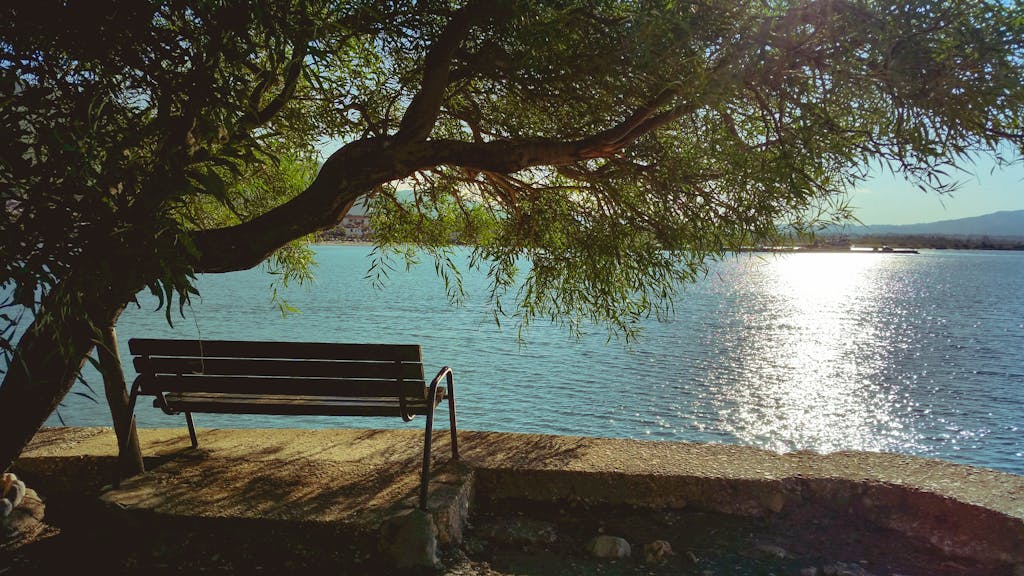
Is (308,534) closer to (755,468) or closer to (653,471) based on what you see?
(653,471)

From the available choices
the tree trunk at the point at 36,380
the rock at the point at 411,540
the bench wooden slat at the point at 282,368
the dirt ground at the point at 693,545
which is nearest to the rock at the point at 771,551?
the dirt ground at the point at 693,545

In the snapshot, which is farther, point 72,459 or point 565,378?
point 565,378

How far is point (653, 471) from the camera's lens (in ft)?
15.9

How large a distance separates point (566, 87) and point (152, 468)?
13.2ft

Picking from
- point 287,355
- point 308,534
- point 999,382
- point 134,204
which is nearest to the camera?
point 134,204

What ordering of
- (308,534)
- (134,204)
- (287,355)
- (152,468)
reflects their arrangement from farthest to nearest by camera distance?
(152,468) < (287,355) < (308,534) < (134,204)

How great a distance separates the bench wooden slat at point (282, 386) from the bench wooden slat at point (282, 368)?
0.04m

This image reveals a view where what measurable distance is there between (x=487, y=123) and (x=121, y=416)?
153 inches

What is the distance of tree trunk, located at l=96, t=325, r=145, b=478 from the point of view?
Result: 186 inches

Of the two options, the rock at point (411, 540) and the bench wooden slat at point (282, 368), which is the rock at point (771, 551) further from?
the bench wooden slat at point (282, 368)

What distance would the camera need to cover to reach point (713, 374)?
18.4 metres

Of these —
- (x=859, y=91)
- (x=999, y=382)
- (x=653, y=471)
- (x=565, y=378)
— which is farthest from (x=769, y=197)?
(x=999, y=382)

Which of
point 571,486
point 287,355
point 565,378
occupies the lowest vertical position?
point 565,378

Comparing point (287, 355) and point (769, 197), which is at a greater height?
point (769, 197)
